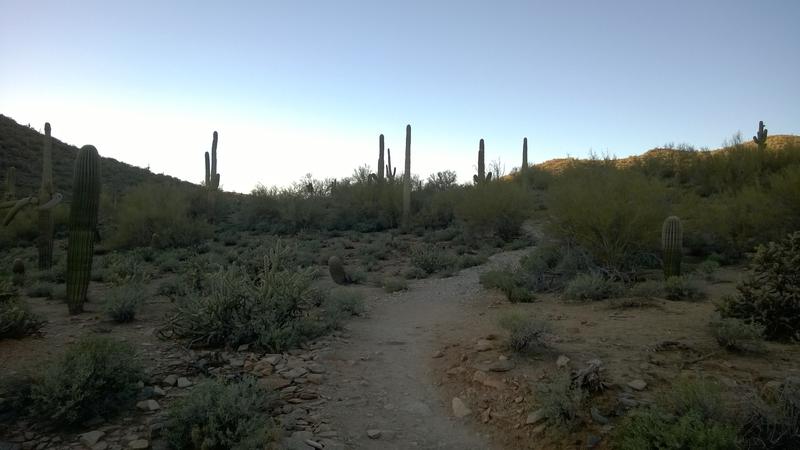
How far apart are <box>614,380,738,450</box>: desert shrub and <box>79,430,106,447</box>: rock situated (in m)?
4.06

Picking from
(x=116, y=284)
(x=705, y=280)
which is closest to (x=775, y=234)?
(x=705, y=280)

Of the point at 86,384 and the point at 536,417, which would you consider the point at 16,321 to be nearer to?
the point at 86,384

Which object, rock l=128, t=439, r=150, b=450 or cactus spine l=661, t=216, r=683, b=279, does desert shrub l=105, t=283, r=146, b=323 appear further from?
cactus spine l=661, t=216, r=683, b=279

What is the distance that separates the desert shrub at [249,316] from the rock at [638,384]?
157 inches

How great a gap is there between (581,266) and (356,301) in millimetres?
5278

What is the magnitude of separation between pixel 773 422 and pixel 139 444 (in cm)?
470

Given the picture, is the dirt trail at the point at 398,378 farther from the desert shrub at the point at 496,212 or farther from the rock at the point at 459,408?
the desert shrub at the point at 496,212

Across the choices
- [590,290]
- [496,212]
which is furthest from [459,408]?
[496,212]

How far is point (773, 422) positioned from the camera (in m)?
3.52

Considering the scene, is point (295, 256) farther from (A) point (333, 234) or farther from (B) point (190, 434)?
(B) point (190, 434)

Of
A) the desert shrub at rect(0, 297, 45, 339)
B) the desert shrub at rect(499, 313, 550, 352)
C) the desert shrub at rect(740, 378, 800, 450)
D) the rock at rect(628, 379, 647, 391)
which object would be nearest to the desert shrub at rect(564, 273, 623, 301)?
the desert shrub at rect(499, 313, 550, 352)

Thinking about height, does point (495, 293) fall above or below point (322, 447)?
above

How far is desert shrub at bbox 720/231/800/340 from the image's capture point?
19.7 ft

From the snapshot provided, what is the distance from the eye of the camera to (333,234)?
2150 centimetres
